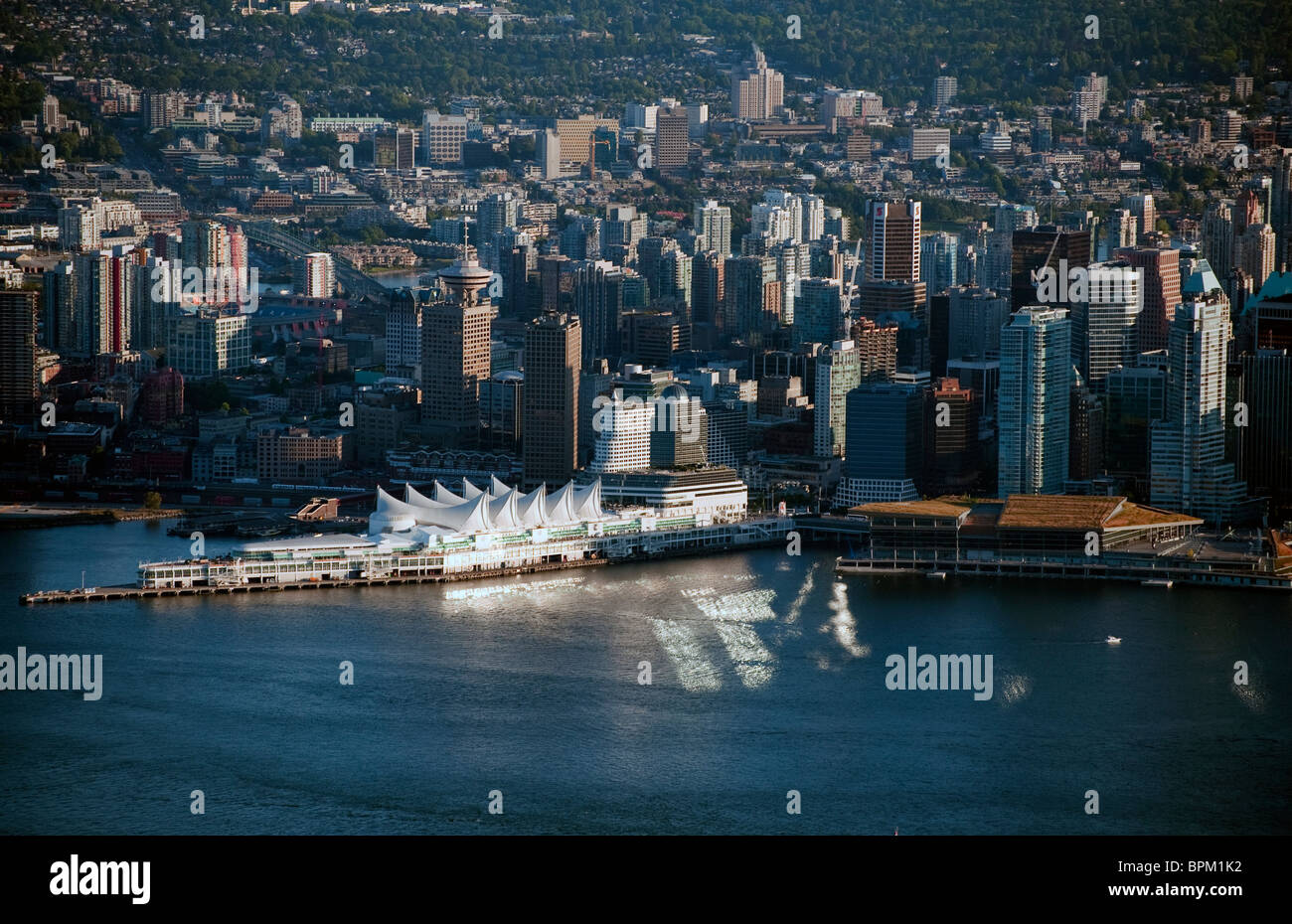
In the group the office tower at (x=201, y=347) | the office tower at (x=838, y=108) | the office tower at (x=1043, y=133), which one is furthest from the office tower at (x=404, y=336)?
the office tower at (x=838, y=108)

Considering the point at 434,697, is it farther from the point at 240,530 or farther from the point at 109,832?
the point at 240,530

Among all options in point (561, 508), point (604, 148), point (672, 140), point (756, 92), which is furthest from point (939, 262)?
point (756, 92)

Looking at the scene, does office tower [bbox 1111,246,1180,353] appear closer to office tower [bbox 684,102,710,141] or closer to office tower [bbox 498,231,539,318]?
Result: office tower [bbox 498,231,539,318]

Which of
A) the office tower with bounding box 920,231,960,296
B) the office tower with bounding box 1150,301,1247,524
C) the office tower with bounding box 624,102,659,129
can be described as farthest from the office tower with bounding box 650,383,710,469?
the office tower with bounding box 624,102,659,129

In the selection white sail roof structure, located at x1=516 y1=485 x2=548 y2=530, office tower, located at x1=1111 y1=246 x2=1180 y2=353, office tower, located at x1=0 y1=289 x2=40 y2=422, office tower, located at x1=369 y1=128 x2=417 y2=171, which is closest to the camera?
white sail roof structure, located at x1=516 y1=485 x2=548 y2=530
